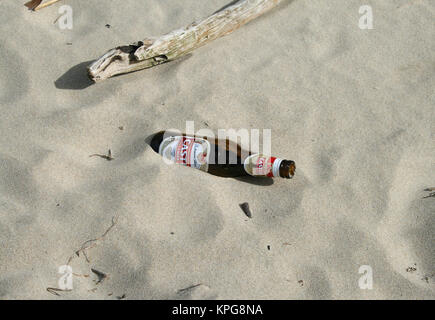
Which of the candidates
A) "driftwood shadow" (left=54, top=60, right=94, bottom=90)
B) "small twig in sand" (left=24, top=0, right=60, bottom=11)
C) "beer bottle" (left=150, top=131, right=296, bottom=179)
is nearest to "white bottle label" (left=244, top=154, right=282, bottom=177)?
"beer bottle" (left=150, top=131, right=296, bottom=179)

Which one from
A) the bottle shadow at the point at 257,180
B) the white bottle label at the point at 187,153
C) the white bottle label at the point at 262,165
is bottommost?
the bottle shadow at the point at 257,180

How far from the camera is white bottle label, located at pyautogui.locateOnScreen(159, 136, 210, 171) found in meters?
2.60

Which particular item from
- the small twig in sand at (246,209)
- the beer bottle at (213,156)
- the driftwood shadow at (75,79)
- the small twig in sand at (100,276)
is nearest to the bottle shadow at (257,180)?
the beer bottle at (213,156)

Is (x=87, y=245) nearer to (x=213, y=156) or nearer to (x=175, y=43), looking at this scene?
(x=213, y=156)

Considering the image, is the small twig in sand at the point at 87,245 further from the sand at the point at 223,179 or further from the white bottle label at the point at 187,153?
the white bottle label at the point at 187,153

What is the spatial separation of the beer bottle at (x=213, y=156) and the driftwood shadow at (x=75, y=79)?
2.01 ft

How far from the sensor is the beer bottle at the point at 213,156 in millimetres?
2512

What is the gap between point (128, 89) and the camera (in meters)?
2.95

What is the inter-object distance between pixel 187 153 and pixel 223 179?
0.75 feet

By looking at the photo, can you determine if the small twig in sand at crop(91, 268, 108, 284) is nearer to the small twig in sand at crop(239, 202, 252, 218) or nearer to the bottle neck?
the small twig in sand at crop(239, 202, 252, 218)

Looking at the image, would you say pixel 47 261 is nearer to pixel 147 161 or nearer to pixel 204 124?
pixel 147 161

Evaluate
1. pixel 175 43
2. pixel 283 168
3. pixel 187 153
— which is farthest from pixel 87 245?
pixel 175 43
